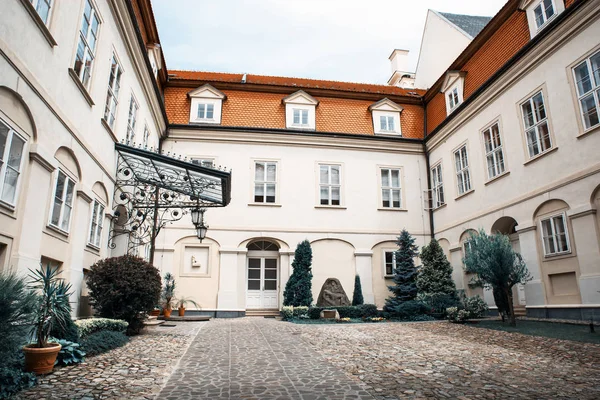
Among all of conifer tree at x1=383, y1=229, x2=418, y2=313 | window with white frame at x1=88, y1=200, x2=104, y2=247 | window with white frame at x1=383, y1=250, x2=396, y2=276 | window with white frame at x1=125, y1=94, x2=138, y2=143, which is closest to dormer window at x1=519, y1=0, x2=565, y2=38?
conifer tree at x1=383, y1=229, x2=418, y2=313

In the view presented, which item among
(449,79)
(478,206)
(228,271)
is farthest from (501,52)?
(228,271)

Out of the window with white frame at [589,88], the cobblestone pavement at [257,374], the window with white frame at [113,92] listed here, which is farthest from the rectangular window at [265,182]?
the window with white frame at [589,88]

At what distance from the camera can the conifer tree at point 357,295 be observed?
1775 cm

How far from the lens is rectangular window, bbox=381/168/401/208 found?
66.3 feet

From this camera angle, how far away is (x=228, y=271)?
18047 mm

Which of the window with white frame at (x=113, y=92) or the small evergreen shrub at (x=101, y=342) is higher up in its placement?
the window with white frame at (x=113, y=92)

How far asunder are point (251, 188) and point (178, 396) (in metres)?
14.4

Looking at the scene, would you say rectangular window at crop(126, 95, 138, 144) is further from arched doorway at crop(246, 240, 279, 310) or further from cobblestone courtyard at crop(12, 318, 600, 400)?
arched doorway at crop(246, 240, 279, 310)

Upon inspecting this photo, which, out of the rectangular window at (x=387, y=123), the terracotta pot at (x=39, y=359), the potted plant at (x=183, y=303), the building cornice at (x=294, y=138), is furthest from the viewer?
the rectangular window at (x=387, y=123)

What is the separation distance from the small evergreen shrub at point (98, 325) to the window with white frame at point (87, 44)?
481cm

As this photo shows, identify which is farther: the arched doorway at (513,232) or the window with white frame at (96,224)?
the arched doorway at (513,232)

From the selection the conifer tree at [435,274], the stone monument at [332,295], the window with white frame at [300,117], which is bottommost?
the stone monument at [332,295]

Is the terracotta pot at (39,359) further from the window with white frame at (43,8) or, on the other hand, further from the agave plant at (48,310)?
the window with white frame at (43,8)

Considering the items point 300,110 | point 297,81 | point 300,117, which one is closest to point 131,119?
point 300,117
